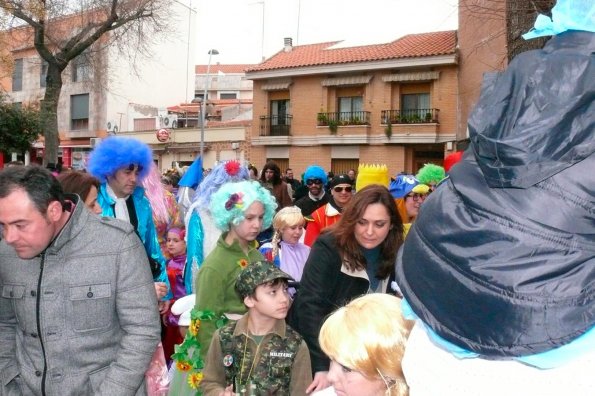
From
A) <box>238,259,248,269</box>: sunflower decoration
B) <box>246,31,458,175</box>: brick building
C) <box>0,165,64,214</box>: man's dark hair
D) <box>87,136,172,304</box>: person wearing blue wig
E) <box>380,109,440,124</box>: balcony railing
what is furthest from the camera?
<box>380,109,440,124</box>: balcony railing

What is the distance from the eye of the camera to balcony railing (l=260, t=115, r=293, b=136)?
100 feet

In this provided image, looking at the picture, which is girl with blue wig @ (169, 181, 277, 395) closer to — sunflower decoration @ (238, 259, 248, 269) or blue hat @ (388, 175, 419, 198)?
sunflower decoration @ (238, 259, 248, 269)

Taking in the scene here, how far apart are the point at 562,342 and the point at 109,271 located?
187 cm

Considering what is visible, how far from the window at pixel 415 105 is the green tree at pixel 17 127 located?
15683 mm

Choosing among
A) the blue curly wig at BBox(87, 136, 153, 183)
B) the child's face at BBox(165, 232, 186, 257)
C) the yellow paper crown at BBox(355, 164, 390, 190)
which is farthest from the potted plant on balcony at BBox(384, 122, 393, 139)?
the blue curly wig at BBox(87, 136, 153, 183)

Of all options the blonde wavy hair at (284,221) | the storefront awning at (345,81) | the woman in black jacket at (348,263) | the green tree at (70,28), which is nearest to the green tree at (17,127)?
the green tree at (70,28)

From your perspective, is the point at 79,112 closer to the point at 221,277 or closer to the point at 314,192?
the point at 314,192

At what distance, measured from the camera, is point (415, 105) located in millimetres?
27344

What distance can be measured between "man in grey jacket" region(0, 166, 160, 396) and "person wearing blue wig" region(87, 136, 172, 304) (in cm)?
182

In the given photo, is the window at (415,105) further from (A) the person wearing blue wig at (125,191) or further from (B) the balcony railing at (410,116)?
(A) the person wearing blue wig at (125,191)

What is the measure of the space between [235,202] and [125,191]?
2.93ft

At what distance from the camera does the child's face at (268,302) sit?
3223mm

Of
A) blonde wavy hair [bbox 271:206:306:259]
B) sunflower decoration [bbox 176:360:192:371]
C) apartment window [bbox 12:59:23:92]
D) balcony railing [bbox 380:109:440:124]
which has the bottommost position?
sunflower decoration [bbox 176:360:192:371]

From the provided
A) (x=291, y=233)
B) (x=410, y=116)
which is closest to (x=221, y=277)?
(x=291, y=233)
